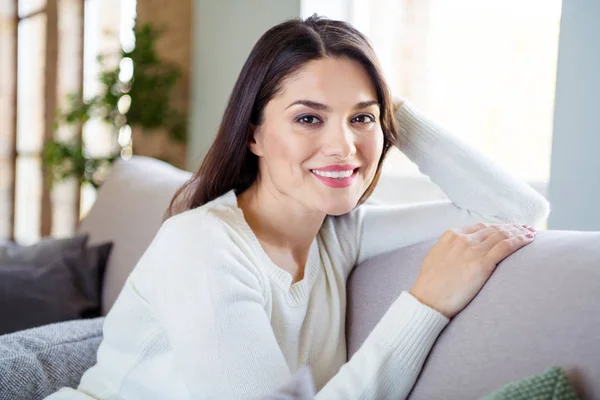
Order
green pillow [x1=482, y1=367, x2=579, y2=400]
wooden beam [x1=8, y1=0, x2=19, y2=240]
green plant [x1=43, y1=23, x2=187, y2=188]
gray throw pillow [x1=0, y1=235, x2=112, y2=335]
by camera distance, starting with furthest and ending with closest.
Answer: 1. wooden beam [x1=8, y1=0, x2=19, y2=240]
2. green plant [x1=43, y1=23, x2=187, y2=188]
3. gray throw pillow [x1=0, y1=235, x2=112, y2=335]
4. green pillow [x1=482, y1=367, x2=579, y2=400]

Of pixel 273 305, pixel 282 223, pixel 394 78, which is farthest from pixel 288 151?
pixel 394 78

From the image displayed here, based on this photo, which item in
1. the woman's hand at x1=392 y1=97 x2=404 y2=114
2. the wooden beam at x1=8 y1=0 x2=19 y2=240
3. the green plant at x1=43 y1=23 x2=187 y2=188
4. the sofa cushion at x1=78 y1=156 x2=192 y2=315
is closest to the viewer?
the woman's hand at x1=392 y1=97 x2=404 y2=114

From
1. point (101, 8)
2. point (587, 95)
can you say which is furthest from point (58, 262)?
point (101, 8)

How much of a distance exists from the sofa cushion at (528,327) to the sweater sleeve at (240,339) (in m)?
0.05

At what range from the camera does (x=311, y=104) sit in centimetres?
131

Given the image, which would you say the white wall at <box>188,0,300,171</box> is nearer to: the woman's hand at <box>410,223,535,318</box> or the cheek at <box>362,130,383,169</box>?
the cheek at <box>362,130,383,169</box>

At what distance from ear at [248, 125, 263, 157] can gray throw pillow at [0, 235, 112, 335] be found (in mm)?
933

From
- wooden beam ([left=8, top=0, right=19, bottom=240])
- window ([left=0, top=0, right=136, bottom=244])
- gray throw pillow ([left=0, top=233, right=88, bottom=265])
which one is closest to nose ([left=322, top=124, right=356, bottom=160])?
gray throw pillow ([left=0, top=233, right=88, bottom=265])

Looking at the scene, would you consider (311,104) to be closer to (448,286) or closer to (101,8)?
(448,286)

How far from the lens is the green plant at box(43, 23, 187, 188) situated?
373 cm

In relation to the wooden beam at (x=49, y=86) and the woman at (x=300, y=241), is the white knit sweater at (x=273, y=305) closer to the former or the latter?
the woman at (x=300, y=241)

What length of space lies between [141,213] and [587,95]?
1342 mm

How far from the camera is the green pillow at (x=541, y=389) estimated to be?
2.76 ft

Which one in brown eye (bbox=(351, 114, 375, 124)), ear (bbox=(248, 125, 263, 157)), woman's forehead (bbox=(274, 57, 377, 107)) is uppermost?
woman's forehead (bbox=(274, 57, 377, 107))
